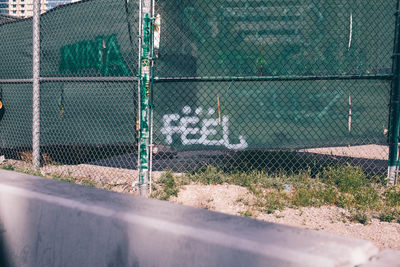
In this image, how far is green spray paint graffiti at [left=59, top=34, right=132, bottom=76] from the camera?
4.84m

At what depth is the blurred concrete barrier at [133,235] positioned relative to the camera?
121cm

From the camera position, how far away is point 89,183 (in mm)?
4660

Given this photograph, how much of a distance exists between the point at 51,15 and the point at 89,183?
2872mm

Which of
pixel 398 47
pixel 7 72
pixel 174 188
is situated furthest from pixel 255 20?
pixel 7 72

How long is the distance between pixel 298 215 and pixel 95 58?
12.0 ft

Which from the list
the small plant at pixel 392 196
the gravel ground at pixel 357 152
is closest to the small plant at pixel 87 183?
→ the small plant at pixel 392 196

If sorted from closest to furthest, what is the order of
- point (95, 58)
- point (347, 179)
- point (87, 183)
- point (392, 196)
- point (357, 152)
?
point (392, 196) → point (347, 179) → point (87, 183) → point (95, 58) → point (357, 152)

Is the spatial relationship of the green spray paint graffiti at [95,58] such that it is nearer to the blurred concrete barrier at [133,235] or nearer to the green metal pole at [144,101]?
the green metal pole at [144,101]

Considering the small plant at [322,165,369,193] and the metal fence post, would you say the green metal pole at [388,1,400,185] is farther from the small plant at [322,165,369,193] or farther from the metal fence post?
the metal fence post

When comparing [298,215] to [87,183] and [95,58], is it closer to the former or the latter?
[87,183]

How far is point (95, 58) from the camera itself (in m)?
5.07

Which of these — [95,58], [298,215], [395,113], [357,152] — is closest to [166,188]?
[298,215]

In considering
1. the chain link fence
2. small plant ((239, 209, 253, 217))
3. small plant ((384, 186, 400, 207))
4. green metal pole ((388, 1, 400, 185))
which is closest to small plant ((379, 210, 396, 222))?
small plant ((384, 186, 400, 207))

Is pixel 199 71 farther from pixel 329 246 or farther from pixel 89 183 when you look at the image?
pixel 329 246
